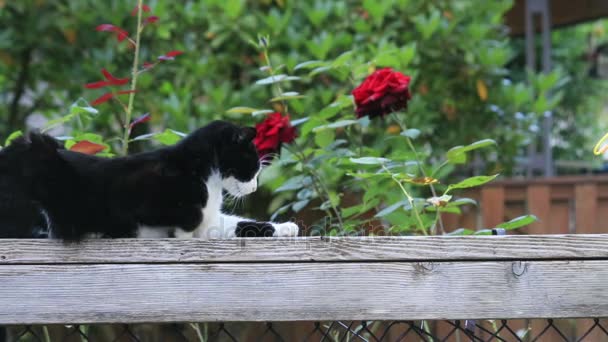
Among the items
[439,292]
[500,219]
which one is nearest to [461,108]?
[500,219]

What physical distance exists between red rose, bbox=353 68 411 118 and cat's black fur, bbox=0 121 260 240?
0.47 metres

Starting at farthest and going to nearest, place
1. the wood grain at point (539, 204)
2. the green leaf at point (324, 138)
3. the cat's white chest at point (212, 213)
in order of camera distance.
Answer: the wood grain at point (539, 204), the green leaf at point (324, 138), the cat's white chest at point (212, 213)

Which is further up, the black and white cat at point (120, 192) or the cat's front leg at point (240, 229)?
the black and white cat at point (120, 192)

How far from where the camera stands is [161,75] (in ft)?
13.1

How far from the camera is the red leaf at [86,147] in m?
1.79

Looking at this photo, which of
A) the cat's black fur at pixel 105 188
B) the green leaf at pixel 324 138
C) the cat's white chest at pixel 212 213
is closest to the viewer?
the cat's black fur at pixel 105 188

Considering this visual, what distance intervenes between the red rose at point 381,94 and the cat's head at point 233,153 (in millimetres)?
311

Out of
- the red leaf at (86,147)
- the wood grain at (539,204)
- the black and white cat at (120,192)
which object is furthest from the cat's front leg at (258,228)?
the wood grain at (539,204)

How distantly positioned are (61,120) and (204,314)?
0.76 meters

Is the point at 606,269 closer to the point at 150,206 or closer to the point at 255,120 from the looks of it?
the point at 150,206

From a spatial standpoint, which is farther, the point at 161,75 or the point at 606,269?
the point at 161,75

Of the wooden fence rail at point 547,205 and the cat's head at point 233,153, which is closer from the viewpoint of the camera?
the cat's head at point 233,153

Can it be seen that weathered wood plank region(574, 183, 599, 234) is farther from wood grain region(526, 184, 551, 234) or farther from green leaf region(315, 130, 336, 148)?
green leaf region(315, 130, 336, 148)

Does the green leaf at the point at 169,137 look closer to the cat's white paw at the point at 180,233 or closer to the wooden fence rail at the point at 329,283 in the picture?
the cat's white paw at the point at 180,233
